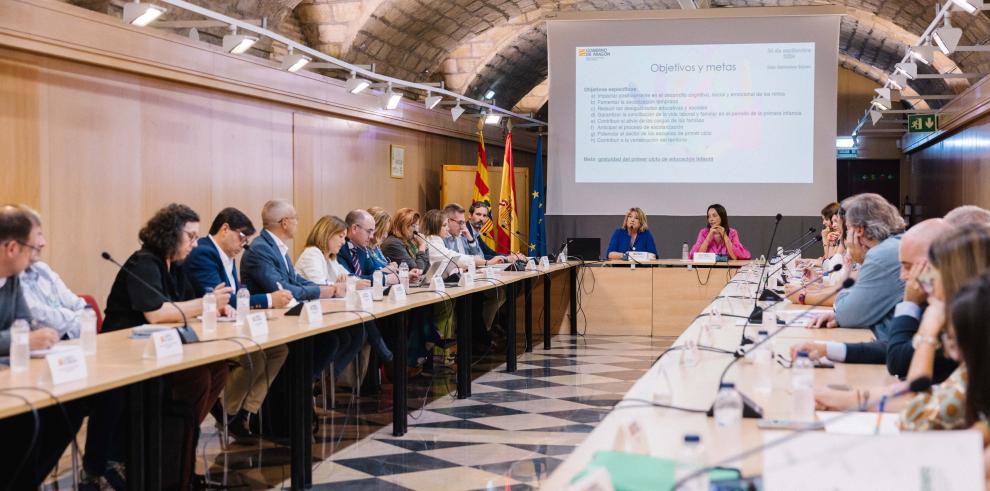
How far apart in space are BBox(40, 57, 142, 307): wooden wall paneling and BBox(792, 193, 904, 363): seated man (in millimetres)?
4116

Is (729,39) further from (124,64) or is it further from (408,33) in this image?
(124,64)

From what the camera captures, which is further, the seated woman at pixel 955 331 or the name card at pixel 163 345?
the name card at pixel 163 345

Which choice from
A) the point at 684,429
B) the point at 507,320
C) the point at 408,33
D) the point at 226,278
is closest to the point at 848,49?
the point at 408,33

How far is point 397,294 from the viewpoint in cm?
530

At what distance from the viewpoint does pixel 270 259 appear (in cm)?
527

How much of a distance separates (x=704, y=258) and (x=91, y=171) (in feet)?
17.4

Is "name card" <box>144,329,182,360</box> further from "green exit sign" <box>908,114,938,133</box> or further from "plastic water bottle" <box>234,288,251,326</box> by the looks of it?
"green exit sign" <box>908,114,938,133</box>

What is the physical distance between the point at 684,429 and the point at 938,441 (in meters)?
0.86

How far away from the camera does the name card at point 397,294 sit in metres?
5.26

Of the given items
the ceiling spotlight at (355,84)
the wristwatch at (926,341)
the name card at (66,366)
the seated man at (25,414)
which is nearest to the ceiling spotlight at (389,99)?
the ceiling spotlight at (355,84)

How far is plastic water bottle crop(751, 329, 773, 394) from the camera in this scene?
9.01 feet

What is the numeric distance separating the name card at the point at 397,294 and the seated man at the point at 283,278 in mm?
312

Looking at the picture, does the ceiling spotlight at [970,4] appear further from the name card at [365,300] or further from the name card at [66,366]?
the name card at [66,366]

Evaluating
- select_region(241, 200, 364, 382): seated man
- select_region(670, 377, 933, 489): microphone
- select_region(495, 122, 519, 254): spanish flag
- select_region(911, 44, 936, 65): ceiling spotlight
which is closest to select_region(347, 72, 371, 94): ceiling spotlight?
select_region(241, 200, 364, 382): seated man
